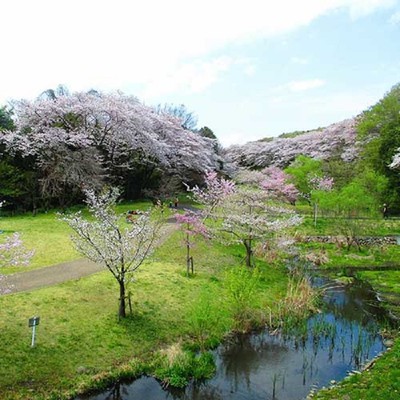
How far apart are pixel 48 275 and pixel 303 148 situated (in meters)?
43.8

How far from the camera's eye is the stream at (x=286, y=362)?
1016 centimetres

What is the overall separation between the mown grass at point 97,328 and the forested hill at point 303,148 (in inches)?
1345

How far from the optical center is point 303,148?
53562 mm

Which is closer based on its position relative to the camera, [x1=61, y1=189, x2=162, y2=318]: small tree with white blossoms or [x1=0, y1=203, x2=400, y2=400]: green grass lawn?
[x1=0, y1=203, x2=400, y2=400]: green grass lawn

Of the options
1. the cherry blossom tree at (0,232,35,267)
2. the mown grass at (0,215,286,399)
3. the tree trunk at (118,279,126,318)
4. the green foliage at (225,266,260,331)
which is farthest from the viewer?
the green foliage at (225,266,260,331)

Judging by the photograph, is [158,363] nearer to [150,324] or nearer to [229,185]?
[150,324]

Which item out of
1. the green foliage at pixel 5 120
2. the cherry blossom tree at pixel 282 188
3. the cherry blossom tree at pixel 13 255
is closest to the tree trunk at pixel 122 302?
the cherry blossom tree at pixel 13 255

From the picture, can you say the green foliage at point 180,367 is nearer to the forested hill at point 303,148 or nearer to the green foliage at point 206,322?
the green foliage at point 206,322

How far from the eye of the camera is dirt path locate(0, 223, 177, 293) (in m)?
14.6

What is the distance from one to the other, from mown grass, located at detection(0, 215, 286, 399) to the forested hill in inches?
1345

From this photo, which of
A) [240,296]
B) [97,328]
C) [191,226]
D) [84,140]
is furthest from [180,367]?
[84,140]

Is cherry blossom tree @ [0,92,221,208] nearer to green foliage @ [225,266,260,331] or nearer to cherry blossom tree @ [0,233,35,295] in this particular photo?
cherry blossom tree @ [0,233,35,295]

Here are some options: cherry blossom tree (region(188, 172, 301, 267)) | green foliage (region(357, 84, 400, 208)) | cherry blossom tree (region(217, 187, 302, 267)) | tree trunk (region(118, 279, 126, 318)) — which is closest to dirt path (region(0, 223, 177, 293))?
tree trunk (region(118, 279, 126, 318))

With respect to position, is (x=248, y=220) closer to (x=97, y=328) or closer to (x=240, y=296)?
(x=240, y=296)
